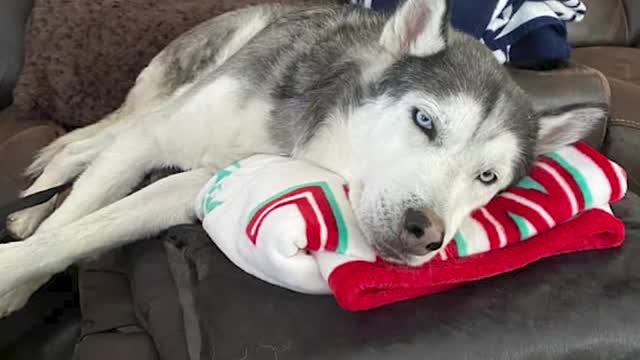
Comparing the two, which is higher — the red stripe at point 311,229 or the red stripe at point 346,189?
the red stripe at point 311,229

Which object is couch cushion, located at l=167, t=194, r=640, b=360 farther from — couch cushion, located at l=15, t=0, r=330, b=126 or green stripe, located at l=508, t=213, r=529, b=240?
couch cushion, located at l=15, t=0, r=330, b=126

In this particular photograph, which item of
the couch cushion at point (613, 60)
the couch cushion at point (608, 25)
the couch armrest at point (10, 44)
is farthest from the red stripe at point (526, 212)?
the couch cushion at point (608, 25)

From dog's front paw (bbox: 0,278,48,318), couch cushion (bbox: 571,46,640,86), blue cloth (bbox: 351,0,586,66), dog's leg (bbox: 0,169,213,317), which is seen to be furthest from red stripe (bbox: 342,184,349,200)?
couch cushion (bbox: 571,46,640,86)

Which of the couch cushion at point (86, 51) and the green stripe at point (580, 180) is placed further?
the couch cushion at point (86, 51)

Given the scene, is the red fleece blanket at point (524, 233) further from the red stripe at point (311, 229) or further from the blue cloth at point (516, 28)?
the blue cloth at point (516, 28)

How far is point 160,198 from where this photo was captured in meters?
1.39

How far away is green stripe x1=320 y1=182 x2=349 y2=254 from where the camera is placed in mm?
1054

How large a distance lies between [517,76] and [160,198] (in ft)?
2.62

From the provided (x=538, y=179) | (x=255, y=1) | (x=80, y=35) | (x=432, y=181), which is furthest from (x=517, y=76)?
(x=80, y=35)

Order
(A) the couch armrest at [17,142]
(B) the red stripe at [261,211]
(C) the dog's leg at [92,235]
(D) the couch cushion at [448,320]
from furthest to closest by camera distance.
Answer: (A) the couch armrest at [17,142] → (C) the dog's leg at [92,235] → (B) the red stripe at [261,211] → (D) the couch cushion at [448,320]

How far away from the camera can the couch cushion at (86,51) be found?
1.85m

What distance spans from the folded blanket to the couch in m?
0.03

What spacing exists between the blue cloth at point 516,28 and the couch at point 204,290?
0.29 ft

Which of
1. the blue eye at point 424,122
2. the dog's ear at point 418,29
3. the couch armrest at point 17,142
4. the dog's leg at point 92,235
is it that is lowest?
the couch armrest at point 17,142
